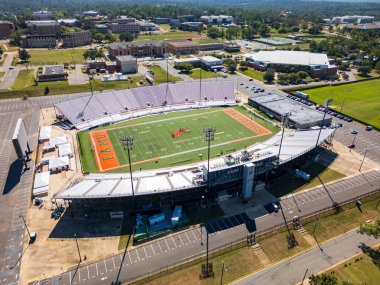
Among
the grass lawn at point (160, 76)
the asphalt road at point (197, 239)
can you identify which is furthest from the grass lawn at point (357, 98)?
the grass lawn at point (160, 76)

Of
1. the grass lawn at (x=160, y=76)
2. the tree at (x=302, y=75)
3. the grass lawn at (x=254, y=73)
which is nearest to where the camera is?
the grass lawn at (x=160, y=76)

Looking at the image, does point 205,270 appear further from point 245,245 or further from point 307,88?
point 307,88

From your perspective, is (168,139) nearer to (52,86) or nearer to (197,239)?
(197,239)

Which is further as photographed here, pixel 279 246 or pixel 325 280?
pixel 279 246

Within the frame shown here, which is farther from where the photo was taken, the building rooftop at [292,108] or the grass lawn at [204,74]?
the grass lawn at [204,74]

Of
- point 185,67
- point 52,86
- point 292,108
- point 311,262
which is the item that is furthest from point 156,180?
point 185,67

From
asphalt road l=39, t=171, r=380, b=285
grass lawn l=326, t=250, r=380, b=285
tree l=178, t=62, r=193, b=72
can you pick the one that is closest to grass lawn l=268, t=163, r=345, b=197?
asphalt road l=39, t=171, r=380, b=285

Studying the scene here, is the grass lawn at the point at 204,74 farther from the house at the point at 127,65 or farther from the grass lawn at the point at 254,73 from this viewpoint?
the house at the point at 127,65
